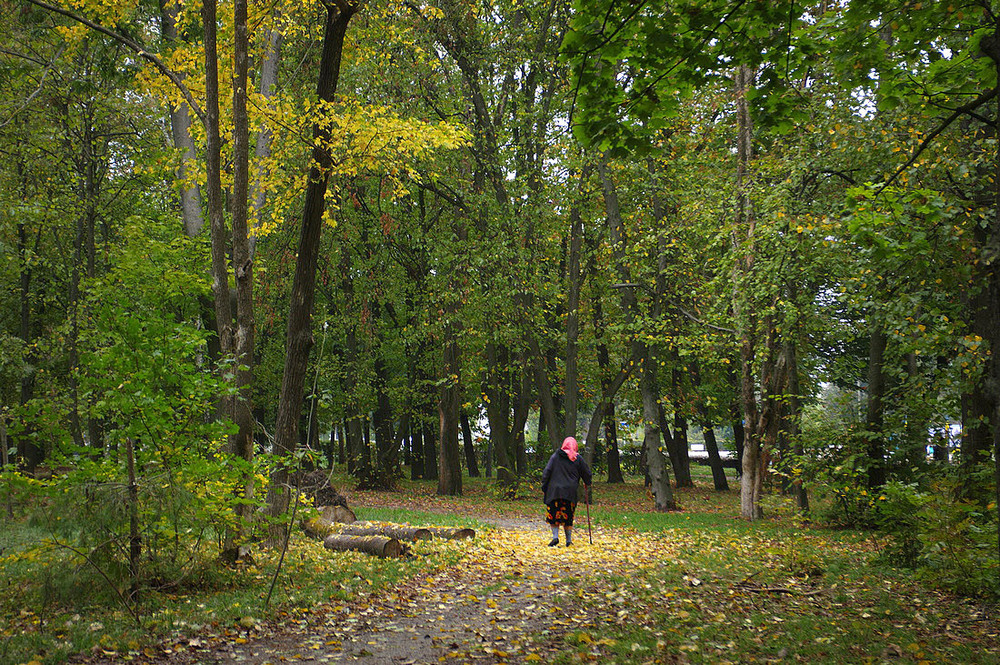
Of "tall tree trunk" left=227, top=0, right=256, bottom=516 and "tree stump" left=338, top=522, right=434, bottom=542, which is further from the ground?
"tall tree trunk" left=227, top=0, right=256, bottom=516

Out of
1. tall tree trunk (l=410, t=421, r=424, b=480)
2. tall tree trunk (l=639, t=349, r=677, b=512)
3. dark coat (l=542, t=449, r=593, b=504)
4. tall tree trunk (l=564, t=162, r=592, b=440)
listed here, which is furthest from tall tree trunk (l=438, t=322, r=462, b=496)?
dark coat (l=542, t=449, r=593, b=504)

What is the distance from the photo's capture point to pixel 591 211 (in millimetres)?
22016

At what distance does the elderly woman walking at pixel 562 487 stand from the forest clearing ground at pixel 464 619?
1368mm

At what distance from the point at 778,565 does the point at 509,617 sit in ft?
15.2

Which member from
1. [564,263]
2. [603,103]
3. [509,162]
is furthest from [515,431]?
[603,103]

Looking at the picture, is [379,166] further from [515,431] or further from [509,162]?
[515,431]

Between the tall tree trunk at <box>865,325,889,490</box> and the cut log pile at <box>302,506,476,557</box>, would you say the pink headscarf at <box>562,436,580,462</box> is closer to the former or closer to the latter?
the cut log pile at <box>302,506,476,557</box>

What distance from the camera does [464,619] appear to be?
6957mm

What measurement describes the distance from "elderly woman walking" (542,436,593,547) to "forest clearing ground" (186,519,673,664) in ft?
4.49

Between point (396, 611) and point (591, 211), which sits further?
point (591, 211)

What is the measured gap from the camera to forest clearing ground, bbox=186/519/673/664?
18.8 ft

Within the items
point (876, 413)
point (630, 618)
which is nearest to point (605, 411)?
point (876, 413)

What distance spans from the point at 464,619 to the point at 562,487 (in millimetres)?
5332

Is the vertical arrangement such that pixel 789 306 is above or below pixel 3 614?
above
